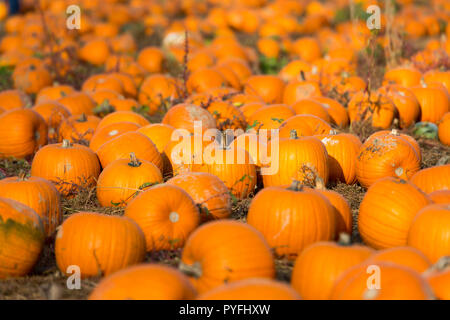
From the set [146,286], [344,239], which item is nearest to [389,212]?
[344,239]

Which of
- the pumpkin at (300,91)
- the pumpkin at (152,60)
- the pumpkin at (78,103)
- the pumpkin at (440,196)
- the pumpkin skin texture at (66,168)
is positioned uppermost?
the pumpkin at (152,60)

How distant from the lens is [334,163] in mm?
5133

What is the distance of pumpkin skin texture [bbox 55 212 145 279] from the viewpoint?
3445mm

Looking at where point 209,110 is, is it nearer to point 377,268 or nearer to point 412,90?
point 412,90

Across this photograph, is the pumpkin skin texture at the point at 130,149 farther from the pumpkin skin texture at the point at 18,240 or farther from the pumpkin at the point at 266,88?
the pumpkin at the point at 266,88

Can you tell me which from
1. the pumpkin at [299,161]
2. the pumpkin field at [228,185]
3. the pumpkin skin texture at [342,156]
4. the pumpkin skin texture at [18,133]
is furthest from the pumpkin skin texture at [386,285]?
the pumpkin skin texture at [18,133]

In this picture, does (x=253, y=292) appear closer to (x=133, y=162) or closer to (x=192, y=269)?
(x=192, y=269)

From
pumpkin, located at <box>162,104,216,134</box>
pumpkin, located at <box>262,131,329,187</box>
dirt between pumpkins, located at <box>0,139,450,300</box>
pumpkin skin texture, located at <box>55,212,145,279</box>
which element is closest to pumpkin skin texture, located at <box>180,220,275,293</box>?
dirt between pumpkins, located at <box>0,139,450,300</box>

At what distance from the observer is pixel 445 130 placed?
615 centimetres

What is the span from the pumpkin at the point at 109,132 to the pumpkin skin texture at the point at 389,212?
8.85 ft

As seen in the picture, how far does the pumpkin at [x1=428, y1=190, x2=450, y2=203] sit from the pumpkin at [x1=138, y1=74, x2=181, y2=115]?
402 centimetres

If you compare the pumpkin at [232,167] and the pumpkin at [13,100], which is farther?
the pumpkin at [13,100]

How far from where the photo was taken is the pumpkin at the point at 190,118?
5895mm

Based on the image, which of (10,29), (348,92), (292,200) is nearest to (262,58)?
(348,92)
